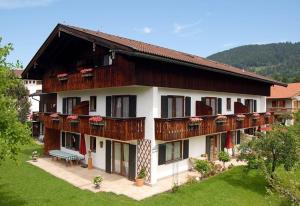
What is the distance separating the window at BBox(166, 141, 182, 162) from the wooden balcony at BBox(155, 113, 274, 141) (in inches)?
64.2

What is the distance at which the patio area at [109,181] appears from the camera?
1595 centimetres

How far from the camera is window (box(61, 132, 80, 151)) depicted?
918 inches

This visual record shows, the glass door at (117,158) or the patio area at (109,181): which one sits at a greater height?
the glass door at (117,158)

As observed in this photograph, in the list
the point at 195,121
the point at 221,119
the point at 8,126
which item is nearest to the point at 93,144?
the point at 195,121

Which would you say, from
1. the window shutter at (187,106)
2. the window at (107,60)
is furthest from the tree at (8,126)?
the window shutter at (187,106)

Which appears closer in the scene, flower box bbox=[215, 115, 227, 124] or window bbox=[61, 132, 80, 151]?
flower box bbox=[215, 115, 227, 124]

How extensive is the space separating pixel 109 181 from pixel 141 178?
6.48ft

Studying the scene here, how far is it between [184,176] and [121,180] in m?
3.84

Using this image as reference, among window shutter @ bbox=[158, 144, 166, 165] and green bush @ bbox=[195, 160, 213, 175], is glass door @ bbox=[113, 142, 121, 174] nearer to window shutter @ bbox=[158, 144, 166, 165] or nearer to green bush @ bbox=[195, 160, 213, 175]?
window shutter @ bbox=[158, 144, 166, 165]

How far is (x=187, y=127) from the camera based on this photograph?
17.7 m

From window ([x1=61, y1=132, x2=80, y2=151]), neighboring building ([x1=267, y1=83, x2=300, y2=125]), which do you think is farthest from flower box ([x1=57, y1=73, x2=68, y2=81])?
neighboring building ([x1=267, y1=83, x2=300, y2=125])

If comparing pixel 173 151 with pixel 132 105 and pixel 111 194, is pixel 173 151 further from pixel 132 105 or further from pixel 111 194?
pixel 111 194

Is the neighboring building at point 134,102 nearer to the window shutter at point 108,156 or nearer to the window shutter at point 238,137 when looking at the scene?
the window shutter at point 108,156

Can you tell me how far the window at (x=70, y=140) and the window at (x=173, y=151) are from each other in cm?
755
